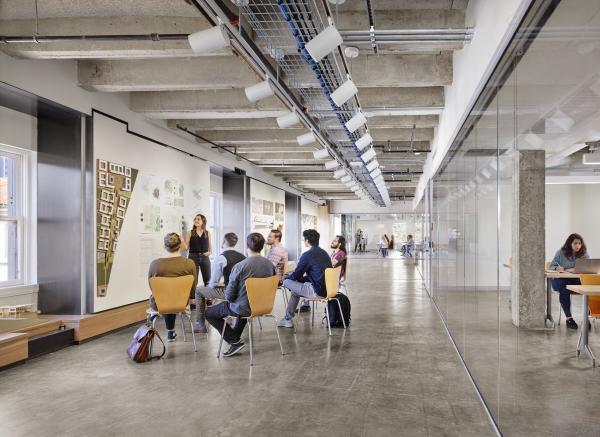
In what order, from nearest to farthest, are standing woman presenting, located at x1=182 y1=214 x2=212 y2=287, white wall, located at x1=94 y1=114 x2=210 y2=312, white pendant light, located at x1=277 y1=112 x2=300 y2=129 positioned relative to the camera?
white pendant light, located at x1=277 y1=112 x2=300 y2=129 < white wall, located at x1=94 y1=114 x2=210 y2=312 < standing woman presenting, located at x1=182 y1=214 x2=212 y2=287

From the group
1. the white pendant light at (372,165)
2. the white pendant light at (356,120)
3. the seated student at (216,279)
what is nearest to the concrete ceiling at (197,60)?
the white pendant light at (356,120)

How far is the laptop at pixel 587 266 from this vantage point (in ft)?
5.67

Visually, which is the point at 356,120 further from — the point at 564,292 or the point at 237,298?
the point at 564,292

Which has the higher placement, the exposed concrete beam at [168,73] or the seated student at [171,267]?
the exposed concrete beam at [168,73]

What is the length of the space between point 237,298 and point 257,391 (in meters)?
1.33

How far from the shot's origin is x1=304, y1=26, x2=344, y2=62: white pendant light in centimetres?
357

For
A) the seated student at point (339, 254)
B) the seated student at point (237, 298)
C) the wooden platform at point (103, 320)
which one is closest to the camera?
the seated student at point (237, 298)

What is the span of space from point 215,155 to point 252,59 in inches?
244

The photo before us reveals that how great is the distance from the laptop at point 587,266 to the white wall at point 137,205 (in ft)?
19.0

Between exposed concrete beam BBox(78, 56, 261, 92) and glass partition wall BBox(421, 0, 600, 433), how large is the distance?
8.69ft

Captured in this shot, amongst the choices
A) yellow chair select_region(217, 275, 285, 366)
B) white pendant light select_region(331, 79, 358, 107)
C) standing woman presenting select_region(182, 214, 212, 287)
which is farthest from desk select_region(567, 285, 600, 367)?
standing woman presenting select_region(182, 214, 212, 287)

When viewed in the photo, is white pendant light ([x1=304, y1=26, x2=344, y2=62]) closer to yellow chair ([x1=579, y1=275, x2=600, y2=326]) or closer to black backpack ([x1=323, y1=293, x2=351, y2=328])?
yellow chair ([x1=579, y1=275, x2=600, y2=326])

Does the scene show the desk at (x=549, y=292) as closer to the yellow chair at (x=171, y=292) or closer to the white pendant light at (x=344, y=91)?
the white pendant light at (x=344, y=91)

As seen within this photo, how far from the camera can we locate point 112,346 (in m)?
5.82
